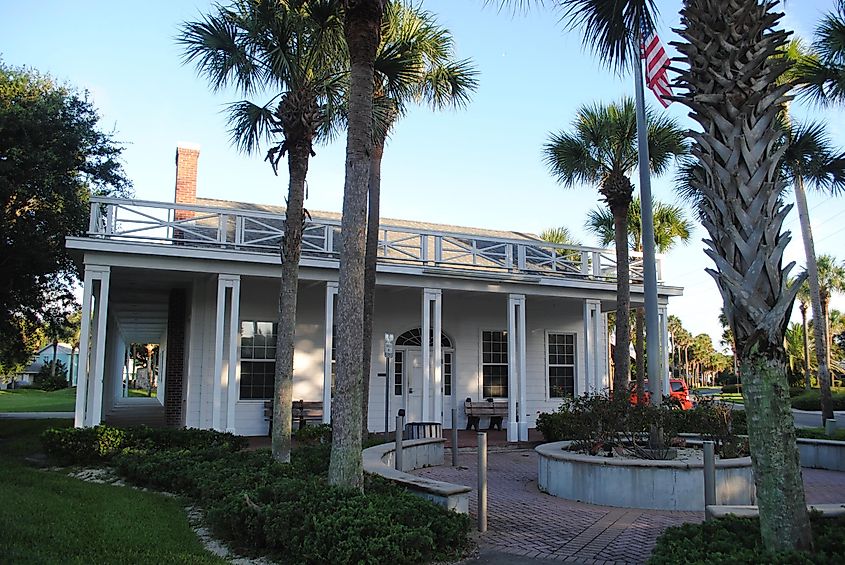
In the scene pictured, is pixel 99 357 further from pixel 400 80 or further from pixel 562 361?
pixel 562 361

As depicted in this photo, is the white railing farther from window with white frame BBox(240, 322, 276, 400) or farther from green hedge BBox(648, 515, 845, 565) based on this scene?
green hedge BBox(648, 515, 845, 565)

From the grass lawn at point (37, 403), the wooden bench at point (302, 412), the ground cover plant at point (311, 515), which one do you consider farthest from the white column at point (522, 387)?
the grass lawn at point (37, 403)

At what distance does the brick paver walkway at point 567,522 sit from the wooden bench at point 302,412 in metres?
5.45

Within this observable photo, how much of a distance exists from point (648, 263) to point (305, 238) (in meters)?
7.77

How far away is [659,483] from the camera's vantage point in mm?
8195

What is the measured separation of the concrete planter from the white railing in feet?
22.9

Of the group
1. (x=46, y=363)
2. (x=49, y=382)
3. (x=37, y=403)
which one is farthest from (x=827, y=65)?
(x=46, y=363)

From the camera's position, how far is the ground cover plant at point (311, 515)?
542 centimetres

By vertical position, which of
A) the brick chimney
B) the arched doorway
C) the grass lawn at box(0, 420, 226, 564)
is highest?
the brick chimney

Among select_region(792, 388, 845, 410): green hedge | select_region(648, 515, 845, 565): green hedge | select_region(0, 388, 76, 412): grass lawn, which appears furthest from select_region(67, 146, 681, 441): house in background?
select_region(792, 388, 845, 410): green hedge

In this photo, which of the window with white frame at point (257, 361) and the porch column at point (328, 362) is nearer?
the porch column at point (328, 362)

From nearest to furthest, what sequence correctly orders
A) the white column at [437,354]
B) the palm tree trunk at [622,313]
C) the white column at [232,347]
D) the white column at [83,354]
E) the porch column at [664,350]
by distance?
the white column at [83,354] → the white column at [232,347] → the palm tree trunk at [622,313] → the white column at [437,354] → the porch column at [664,350]

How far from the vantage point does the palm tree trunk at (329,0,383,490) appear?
22.4ft

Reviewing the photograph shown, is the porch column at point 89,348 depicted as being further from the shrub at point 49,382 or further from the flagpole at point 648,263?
the shrub at point 49,382
